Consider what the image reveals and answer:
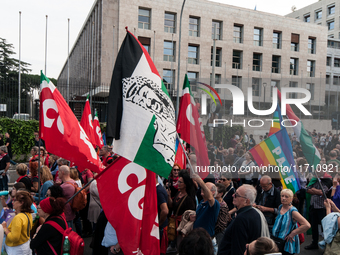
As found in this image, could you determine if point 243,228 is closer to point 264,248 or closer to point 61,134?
point 264,248

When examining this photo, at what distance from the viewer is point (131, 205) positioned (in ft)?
12.1

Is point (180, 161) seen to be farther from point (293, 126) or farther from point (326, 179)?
point (326, 179)

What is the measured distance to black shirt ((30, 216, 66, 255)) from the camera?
11.3 ft

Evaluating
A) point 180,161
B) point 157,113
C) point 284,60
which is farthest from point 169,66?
point 157,113

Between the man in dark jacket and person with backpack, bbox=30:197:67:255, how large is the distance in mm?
2852

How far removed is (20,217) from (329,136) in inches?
184

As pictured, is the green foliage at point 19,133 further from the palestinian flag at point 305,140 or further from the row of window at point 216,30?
the row of window at point 216,30

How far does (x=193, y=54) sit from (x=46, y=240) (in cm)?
2644

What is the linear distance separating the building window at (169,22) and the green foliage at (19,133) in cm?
1554

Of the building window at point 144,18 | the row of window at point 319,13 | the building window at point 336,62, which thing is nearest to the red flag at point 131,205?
the building window at point 144,18

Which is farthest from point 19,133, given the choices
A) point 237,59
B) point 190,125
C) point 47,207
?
point 237,59

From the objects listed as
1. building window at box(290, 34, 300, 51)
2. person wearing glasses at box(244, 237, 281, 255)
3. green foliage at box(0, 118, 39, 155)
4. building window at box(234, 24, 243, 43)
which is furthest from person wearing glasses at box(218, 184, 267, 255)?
building window at box(290, 34, 300, 51)

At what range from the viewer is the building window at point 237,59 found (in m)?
30.3

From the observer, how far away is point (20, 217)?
3758mm
